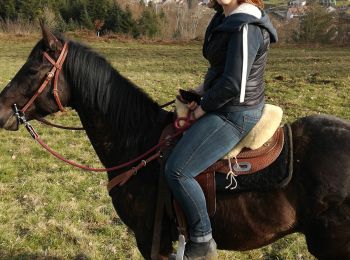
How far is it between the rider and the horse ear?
1.33 metres

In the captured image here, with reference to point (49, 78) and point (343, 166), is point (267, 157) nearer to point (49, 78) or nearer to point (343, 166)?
point (343, 166)

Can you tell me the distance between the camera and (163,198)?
11.7 feet

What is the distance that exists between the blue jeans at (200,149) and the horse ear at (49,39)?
1.42 metres

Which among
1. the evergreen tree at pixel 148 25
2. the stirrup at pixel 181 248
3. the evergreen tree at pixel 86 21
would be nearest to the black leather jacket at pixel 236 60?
the stirrup at pixel 181 248

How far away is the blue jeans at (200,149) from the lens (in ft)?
10.8

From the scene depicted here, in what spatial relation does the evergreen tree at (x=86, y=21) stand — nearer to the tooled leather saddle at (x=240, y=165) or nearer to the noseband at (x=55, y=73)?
the noseband at (x=55, y=73)

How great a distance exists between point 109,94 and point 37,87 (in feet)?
2.16

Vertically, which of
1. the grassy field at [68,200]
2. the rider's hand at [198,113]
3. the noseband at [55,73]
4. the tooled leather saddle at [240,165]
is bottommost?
the grassy field at [68,200]

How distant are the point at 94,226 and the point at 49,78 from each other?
3.07 m

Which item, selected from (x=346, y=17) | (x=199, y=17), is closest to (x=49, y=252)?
(x=346, y=17)

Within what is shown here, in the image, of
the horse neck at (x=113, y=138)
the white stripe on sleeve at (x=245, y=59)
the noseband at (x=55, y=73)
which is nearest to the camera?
the white stripe on sleeve at (x=245, y=59)

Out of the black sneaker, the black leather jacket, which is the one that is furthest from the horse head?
the black sneaker

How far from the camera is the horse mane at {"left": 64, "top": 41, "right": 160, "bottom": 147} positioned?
3.64 meters

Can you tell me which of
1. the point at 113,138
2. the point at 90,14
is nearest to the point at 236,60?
the point at 113,138
